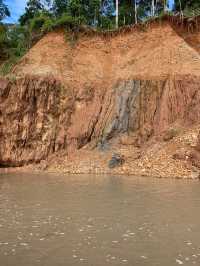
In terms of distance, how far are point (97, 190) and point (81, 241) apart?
715cm

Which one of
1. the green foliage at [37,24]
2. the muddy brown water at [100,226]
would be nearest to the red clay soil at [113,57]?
the green foliage at [37,24]

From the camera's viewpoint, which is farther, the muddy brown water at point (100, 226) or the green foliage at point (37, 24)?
the green foliage at point (37, 24)

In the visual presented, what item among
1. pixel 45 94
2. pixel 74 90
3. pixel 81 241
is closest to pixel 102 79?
pixel 74 90

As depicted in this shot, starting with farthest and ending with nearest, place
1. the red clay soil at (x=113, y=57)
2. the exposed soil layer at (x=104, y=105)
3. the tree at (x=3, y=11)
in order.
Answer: the tree at (x=3, y=11) < the red clay soil at (x=113, y=57) < the exposed soil layer at (x=104, y=105)

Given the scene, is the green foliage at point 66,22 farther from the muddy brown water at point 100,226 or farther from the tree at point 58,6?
the muddy brown water at point 100,226

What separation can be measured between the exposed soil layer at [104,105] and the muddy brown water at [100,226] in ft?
24.8

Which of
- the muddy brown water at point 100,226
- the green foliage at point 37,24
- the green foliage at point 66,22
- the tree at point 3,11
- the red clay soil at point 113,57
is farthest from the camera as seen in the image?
the tree at point 3,11

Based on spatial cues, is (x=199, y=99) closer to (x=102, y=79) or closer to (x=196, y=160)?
(x=196, y=160)

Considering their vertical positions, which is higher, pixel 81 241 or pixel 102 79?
pixel 102 79

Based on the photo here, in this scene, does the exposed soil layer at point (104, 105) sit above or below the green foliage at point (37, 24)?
below

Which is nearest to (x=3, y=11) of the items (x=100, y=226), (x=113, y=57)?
(x=113, y=57)

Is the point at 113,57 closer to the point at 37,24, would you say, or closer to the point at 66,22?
the point at 66,22

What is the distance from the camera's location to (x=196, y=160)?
1953 centimetres

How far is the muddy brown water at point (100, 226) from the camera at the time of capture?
21.4 ft
